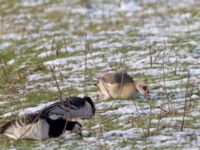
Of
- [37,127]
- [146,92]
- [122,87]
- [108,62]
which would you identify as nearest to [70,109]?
[37,127]

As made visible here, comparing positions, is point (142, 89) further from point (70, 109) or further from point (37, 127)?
point (37, 127)

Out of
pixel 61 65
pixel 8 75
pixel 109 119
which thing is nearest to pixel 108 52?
pixel 61 65

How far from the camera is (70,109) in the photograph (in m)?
7.87

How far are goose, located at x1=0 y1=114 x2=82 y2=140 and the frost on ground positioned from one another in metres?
0.11

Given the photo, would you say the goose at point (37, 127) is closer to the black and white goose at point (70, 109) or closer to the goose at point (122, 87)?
the black and white goose at point (70, 109)

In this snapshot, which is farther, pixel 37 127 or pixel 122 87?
pixel 122 87

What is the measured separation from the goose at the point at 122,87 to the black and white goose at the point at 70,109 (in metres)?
1.20

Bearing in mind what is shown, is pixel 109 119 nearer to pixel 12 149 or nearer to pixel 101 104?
pixel 101 104

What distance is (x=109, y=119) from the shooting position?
841 cm

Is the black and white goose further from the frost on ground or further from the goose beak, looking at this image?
the goose beak

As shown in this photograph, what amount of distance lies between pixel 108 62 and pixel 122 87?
2.76 m

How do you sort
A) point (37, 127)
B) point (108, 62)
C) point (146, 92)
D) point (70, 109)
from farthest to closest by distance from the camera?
1. point (108, 62)
2. point (146, 92)
3. point (70, 109)
4. point (37, 127)

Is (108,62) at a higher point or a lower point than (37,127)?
lower

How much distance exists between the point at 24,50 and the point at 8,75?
2.78 m
